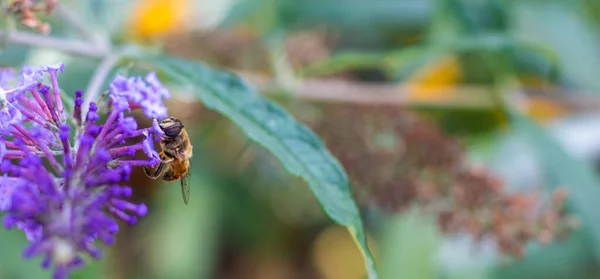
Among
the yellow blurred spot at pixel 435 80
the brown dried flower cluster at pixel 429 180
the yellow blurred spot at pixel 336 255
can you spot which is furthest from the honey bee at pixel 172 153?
the yellow blurred spot at pixel 336 255

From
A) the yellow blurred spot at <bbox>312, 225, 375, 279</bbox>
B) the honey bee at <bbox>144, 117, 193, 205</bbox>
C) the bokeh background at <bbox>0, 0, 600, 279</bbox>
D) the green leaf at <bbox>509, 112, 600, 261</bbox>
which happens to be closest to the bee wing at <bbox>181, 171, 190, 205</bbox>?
the honey bee at <bbox>144, 117, 193, 205</bbox>

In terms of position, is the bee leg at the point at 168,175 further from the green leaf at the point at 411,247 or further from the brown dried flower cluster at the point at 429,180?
the green leaf at the point at 411,247

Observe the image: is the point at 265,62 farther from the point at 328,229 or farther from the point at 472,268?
the point at 472,268

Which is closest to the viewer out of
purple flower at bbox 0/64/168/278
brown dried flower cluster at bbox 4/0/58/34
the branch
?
purple flower at bbox 0/64/168/278

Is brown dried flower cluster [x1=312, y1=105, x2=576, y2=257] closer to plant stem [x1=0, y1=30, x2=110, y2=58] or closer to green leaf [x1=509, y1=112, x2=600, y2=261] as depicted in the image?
green leaf [x1=509, y1=112, x2=600, y2=261]

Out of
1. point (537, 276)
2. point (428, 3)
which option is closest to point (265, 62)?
point (428, 3)

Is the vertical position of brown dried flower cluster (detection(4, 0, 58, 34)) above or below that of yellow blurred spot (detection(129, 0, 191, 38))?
above

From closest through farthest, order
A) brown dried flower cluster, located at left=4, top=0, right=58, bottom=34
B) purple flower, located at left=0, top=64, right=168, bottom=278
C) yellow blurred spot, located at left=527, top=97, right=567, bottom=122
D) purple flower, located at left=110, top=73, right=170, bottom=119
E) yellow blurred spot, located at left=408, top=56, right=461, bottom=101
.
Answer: purple flower, located at left=0, top=64, right=168, bottom=278
purple flower, located at left=110, top=73, right=170, bottom=119
brown dried flower cluster, located at left=4, top=0, right=58, bottom=34
yellow blurred spot, located at left=408, top=56, right=461, bottom=101
yellow blurred spot, located at left=527, top=97, right=567, bottom=122
